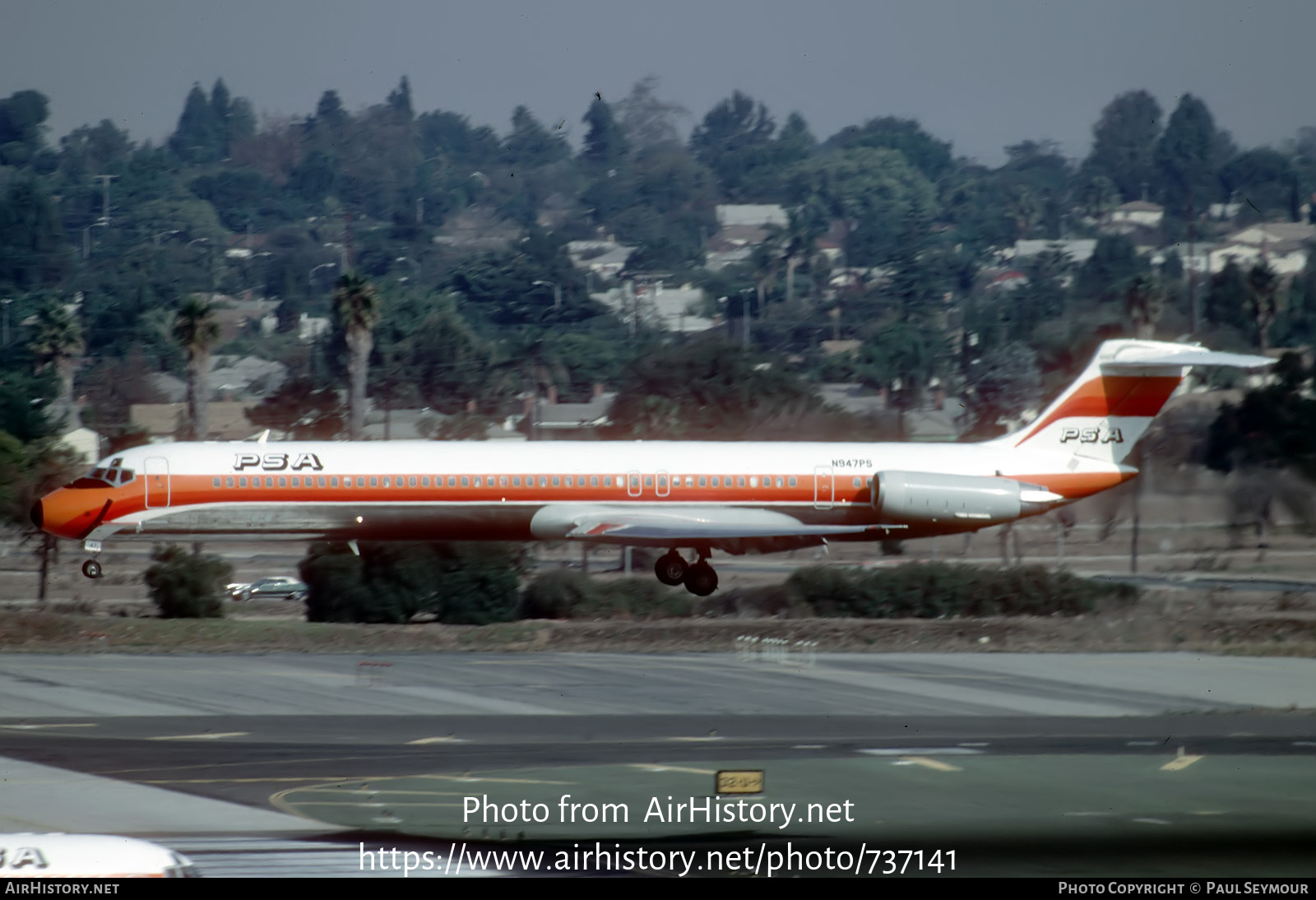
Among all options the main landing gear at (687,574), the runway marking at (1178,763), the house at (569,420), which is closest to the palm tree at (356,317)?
the house at (569,420)

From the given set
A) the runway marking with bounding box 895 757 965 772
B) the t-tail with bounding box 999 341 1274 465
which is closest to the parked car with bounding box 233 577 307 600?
the t-tail with bounding box 999 341 1274 465

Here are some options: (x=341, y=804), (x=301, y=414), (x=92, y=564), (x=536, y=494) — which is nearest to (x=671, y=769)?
(x=341, y=804)

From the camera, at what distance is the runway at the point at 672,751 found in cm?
1766

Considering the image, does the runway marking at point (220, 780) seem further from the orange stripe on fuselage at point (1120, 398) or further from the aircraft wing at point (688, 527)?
the orange stripe on fuselage at point (1120, 398)

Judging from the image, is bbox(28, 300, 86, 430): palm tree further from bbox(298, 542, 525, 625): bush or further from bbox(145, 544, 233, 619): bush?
bbox(298, 542, 525, 625): bush

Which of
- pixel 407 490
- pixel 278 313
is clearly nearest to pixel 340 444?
pixel 407 490

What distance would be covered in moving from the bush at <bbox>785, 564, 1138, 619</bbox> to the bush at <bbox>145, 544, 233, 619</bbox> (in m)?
14.5

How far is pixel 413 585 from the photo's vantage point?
4016cm

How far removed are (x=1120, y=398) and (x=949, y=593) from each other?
6476 mm

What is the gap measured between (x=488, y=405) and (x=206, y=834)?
93929 mm

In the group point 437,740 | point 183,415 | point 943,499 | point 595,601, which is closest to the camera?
point 437,740

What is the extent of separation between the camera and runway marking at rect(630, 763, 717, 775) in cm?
2125

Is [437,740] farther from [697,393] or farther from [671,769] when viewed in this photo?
[697,393]
